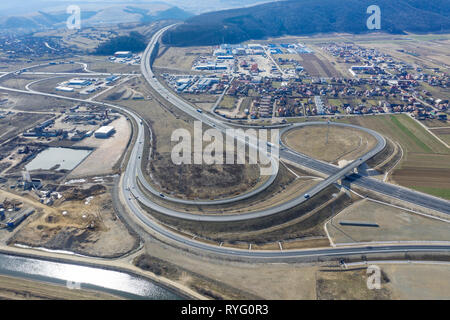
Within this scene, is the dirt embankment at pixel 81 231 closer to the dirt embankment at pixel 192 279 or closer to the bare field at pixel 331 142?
the dirt embankment at pixel 192 279

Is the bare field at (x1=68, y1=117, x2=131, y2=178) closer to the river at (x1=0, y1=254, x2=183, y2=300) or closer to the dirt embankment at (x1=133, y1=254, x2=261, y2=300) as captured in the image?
the river at (x1=0, y1=254, x2=183, y2=300)

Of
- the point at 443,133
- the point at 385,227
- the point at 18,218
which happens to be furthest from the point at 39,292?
the point at 443,133

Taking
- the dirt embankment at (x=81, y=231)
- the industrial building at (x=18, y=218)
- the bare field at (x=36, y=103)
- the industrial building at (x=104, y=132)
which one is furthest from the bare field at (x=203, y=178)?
the bare field at (x=36, y=103)

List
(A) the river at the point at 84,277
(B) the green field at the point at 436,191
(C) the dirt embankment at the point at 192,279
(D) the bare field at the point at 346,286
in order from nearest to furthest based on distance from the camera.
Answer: (D) the bare field at the point at 346,286
(C) the dirt embankment at the point at 192,279
(A) the river at the point at 84,277
(B) the green field at the point at 436,191

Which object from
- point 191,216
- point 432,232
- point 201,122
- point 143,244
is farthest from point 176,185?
point 432,232

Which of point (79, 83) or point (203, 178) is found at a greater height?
point (79, 83)

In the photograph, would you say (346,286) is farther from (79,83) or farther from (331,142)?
(79,83)

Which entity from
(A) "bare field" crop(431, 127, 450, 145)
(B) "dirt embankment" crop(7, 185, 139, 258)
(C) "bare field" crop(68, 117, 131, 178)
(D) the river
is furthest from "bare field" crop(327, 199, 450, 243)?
(C) "bare field" crop(68, 117, 131, 178)
